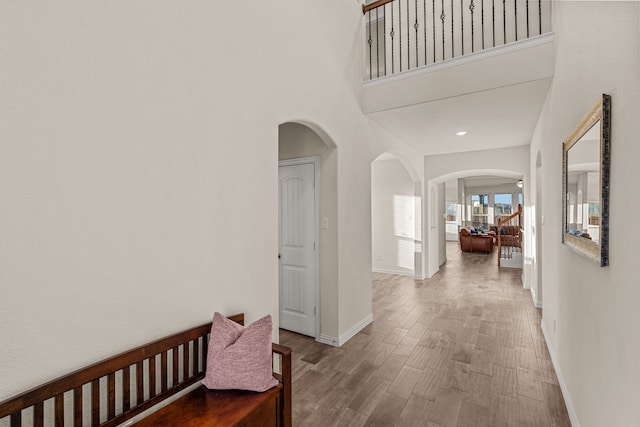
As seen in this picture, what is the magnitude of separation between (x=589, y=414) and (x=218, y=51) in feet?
9.69

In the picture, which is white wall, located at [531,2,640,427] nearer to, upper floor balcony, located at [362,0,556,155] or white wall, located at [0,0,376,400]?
upper floor balcony, located at [362,0,556,155]

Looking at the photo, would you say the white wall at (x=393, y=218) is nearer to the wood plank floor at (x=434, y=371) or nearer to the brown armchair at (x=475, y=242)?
the wood plank floor at (x=434, y=371)

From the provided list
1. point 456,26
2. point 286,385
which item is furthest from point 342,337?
point 456,26

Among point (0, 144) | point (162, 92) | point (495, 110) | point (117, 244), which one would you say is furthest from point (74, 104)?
point (495, 110)

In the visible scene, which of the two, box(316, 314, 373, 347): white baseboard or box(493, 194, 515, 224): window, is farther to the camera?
box(493, 194, 515, 224): window

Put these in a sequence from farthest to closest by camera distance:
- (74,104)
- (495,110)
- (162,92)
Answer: (495,110)
(162,92)
(74,104)

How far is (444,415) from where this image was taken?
212cm

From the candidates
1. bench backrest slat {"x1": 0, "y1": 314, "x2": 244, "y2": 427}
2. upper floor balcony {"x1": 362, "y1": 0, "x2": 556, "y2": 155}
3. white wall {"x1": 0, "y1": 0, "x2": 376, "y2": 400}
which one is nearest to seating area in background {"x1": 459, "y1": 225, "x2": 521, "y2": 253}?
upper floor balcony {"x1": 362, "y1": 0, "x2": 556, "y2": 155}

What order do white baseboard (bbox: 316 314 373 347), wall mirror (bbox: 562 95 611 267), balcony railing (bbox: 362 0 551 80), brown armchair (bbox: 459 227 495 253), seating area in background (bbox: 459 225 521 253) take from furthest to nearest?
brown armchair (bbox: 459 227 495 253)
seating area in background (bbox: 459 225 521 253)
balcony railing (bbox: 362 0 551 80)
white baseboard (bbox: 316 314 373 347)
wall mirror (bbox: 562 95 611 267)

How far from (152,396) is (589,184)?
2465 millimetres

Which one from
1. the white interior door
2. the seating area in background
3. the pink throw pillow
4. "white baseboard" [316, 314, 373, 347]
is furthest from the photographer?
the seating area in background

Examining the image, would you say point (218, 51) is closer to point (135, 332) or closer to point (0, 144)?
point (0, 144)

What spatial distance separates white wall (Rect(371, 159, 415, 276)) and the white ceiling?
120 centimetres

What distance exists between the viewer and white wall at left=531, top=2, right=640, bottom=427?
108cm
